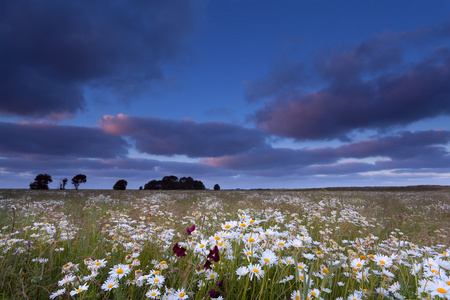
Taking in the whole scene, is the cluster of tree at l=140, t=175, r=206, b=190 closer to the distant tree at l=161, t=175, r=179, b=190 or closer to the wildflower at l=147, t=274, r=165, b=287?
the distant tree at l=161, t=175, r=179, b=190

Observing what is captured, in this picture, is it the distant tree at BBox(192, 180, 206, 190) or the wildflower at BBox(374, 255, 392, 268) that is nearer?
the wildflower at BBox(374, 255, 392, 268)

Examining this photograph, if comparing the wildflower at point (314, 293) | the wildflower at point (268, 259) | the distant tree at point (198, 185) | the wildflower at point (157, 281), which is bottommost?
the wildflower at point (314, 293)

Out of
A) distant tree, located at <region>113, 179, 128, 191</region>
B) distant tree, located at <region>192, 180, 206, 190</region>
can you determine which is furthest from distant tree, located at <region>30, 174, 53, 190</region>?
distant tree, located at <region>192, 180, 206, 190</region>

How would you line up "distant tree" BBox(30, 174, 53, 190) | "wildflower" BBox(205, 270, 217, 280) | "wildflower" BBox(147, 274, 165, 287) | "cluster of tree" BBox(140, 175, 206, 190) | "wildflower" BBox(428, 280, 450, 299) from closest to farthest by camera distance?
"wildflower" BBox(428, 280, 450, 299) → "wildflower" BBox(147, 274, 165, 287) → "wildflower" BBox(205, 270, 217, 280) → "distant tree" BBox(30, 174, 53, 190) → "cluster of tree" BBox(140, 175, 206, 190)

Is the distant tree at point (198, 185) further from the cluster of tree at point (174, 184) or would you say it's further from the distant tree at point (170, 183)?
the distant tree at point (170, 183)

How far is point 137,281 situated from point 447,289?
277 cm

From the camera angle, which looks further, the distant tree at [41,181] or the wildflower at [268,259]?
the distant tree at [41,181]

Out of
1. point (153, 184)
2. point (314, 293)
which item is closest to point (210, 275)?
point (314, 293)

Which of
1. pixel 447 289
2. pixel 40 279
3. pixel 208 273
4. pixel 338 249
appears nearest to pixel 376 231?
pixel 338 249

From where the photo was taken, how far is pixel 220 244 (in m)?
2.90

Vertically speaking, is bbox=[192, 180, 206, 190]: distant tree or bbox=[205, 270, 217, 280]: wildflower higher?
bbox=[192, 180, 206, 190]: distant tree

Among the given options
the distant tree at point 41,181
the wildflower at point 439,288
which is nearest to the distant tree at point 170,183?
the distant tree at point 41,181

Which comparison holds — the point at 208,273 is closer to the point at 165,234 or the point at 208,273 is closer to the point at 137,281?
the point at 137,281

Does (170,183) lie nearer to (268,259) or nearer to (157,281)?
(157,281)
